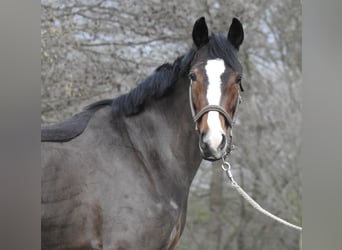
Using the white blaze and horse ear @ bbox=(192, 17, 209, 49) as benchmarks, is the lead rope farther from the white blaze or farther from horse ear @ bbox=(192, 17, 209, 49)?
horse ear @ bbox=(192, 17, 209, 49)

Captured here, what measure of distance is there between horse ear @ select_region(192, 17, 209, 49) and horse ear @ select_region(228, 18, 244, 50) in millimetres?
159

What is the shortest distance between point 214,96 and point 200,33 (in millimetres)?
423

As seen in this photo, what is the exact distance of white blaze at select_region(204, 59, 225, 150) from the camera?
2.43m

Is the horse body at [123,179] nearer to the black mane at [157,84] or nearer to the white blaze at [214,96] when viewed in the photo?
the black mane at [157,84]

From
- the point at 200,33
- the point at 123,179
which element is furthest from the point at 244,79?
the point at 123,179

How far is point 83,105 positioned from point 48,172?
48 centimetres

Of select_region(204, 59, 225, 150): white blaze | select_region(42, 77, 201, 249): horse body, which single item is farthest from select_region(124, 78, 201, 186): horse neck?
select_region(204, 59, 225, 150): white blaze

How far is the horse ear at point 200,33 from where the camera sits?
8.67 feet

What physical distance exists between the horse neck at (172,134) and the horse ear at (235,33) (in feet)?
1.23

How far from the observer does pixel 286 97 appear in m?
3.00

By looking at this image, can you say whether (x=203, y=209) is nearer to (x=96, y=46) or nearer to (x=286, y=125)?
(x=286, y=125)

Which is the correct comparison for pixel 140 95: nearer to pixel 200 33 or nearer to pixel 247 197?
pixel 200 33

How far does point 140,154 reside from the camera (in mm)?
2678
